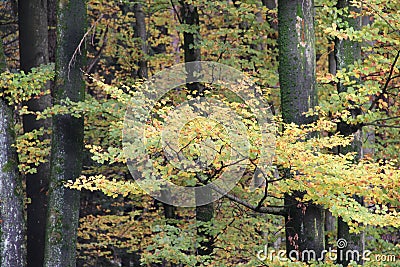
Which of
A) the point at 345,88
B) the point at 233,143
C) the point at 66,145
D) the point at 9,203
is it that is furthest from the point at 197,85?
the point at 233,143

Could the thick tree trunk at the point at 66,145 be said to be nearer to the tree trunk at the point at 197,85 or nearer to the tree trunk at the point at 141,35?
the tree trunk at the point at 197,85

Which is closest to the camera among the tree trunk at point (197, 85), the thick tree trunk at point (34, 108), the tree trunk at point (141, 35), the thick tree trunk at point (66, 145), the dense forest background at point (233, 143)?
the dense forest background at point (233, 143)

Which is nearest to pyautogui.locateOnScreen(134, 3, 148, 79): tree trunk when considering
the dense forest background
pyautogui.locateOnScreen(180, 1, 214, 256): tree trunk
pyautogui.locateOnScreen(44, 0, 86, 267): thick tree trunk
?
the dense forest background

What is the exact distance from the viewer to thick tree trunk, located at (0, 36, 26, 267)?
7.78 meters

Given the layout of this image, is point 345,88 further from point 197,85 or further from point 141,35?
point 141,35

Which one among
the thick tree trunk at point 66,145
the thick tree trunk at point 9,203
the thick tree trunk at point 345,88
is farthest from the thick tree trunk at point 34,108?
the thick tree trunk at point 345,88

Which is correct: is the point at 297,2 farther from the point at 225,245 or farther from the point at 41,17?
the point at 41,17

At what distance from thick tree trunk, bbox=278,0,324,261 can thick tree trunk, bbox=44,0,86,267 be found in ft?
9.92

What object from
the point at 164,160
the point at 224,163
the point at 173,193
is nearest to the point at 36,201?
Answer: the point at 173,193

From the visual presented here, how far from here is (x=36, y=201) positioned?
30.5 ft

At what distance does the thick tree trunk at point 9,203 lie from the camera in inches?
306

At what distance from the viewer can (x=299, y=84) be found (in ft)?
20.8

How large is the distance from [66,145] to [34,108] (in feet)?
6.12

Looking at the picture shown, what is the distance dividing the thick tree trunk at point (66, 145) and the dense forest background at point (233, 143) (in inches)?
0.6
